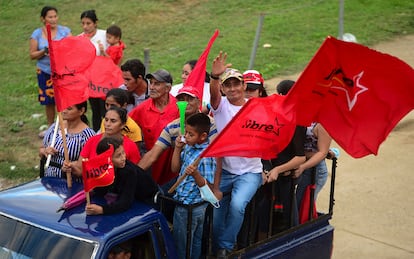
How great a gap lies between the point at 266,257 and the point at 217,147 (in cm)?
105

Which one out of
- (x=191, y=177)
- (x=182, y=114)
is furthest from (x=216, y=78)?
(x=191, y=177)

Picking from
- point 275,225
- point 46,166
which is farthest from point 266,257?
point 46,166

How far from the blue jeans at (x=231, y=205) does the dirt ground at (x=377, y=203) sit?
274 cm

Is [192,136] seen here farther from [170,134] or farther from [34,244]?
[34,244]

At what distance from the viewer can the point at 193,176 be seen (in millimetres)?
5289

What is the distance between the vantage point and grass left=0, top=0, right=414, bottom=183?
14.1 m

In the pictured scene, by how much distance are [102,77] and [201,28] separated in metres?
8.32

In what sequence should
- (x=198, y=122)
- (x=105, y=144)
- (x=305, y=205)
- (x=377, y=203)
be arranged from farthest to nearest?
(x=377, y=203)
(x=305, y=205)
(x=198, y=122)
(x=105, y=144)


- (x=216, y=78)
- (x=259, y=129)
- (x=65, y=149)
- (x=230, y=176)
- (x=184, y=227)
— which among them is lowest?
(x=184, y=227)

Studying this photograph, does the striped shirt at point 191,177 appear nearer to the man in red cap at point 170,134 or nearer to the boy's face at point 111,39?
the man in red cap at point 170,134

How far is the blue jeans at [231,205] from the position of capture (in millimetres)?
5566

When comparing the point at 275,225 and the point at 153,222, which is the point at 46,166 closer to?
the point at 153,222

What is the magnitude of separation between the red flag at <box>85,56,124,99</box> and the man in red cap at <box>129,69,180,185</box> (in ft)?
4.47

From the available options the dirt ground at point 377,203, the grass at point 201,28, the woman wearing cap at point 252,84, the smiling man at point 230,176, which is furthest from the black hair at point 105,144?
the grass at point 201,28
